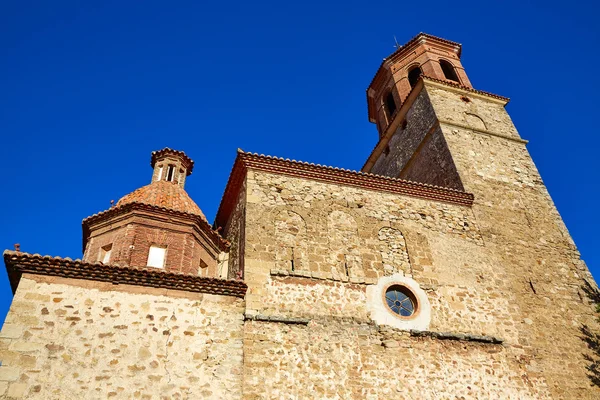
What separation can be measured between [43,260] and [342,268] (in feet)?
19.1

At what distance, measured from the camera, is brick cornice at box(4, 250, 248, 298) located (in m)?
8.16

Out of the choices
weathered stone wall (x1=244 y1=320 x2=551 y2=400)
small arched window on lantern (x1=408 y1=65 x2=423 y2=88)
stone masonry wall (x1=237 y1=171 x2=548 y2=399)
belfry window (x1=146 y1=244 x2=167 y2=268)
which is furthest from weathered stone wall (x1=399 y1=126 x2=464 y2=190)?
belfry window (x1=146 y1=244 x2=167 y2=268)

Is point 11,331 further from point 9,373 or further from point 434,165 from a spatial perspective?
point 434,165

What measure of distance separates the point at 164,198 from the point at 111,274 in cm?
452

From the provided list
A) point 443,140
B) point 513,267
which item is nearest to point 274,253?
point 513,267

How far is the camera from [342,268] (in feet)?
33.6

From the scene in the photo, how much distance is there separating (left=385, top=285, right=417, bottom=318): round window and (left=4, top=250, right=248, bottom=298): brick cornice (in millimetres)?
3248

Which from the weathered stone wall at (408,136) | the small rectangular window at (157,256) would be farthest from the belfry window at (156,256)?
the weathered stone wall at (408,136)

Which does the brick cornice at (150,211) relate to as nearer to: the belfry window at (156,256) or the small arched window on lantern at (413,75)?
the belfry window at (156,256)

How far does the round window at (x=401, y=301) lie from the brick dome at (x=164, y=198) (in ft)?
18.2

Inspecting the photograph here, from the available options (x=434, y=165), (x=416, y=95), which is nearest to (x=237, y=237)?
(x=434, y=165)

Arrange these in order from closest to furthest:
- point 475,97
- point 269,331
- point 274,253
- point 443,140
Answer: point 269,331, point 274,253, point 443,140, point 475,97

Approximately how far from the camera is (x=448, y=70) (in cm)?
1945

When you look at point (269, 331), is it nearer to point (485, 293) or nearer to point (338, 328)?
point (338, 328)
